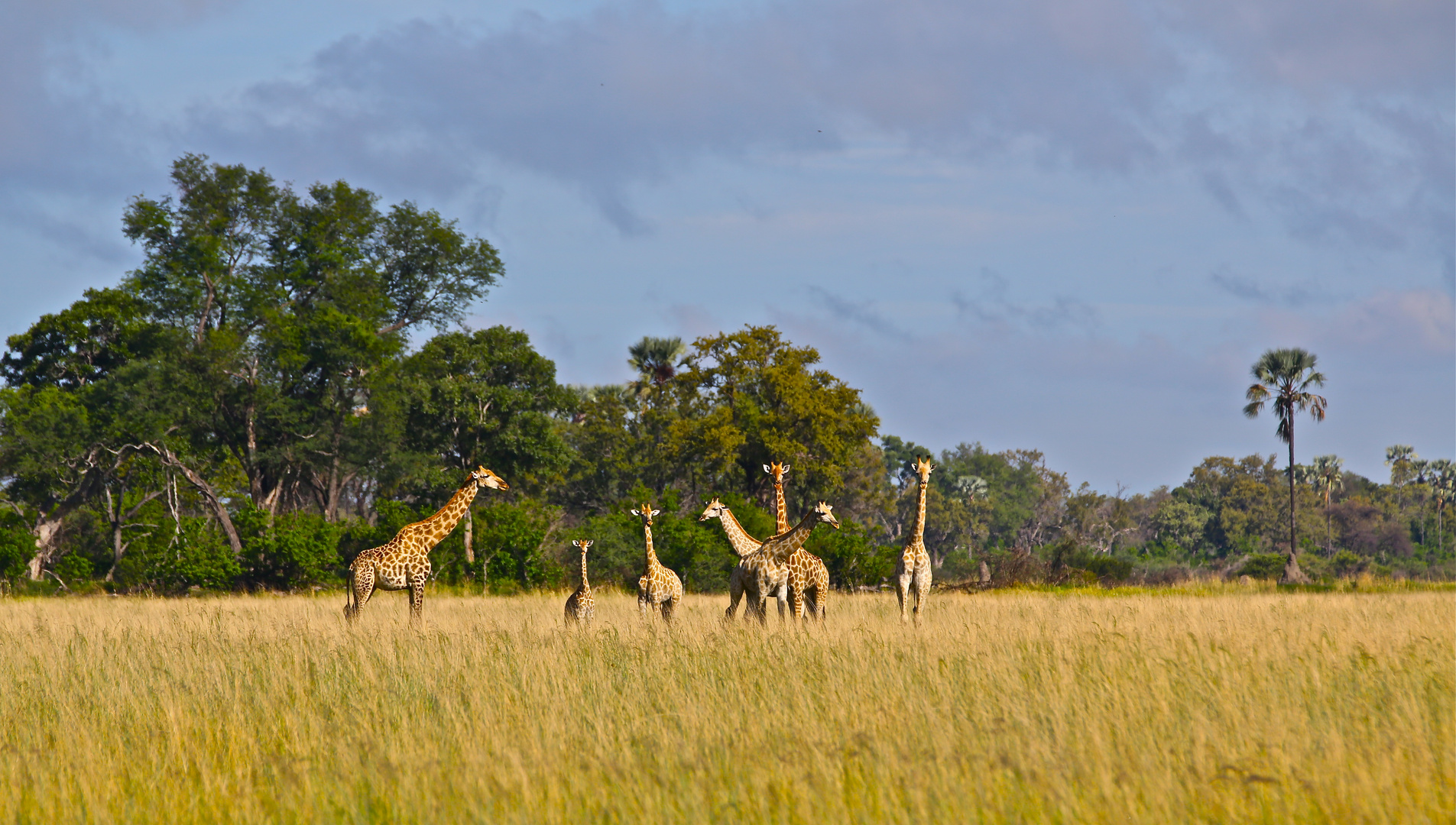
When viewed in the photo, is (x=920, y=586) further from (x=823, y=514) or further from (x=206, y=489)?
(x=206, y=489)

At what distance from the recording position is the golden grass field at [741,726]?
554cm

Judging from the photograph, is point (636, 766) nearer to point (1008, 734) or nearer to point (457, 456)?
point (1008, 734)

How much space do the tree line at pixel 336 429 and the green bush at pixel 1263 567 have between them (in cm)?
25

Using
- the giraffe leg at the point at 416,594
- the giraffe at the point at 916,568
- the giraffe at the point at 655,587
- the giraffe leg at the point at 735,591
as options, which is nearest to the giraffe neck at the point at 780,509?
the giraffe at the point at 655,587

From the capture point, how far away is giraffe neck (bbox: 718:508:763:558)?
1506cm

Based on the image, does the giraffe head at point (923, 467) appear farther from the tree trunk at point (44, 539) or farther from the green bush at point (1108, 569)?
the tree trunk at point (44, 539)

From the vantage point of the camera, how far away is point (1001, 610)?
17.7 meters

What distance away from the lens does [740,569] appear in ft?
46.1

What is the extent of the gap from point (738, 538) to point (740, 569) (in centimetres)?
120

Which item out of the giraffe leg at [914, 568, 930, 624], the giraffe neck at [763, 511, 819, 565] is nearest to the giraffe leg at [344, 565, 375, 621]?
the giraffe neck at [763, 511, 819, 565]

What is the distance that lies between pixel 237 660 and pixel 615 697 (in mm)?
4624

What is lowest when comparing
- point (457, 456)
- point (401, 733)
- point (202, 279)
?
point (401, 733)

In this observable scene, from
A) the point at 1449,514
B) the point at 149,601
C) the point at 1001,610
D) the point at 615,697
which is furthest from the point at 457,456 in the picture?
the point at 1449,514

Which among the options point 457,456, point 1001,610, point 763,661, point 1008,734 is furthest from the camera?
point 457,456
